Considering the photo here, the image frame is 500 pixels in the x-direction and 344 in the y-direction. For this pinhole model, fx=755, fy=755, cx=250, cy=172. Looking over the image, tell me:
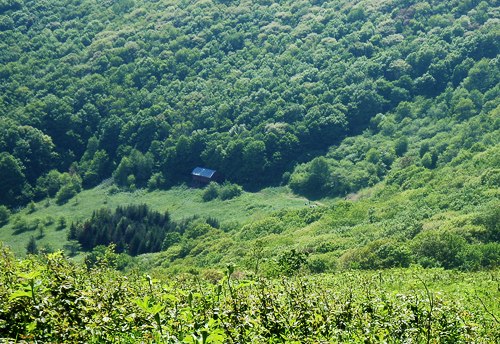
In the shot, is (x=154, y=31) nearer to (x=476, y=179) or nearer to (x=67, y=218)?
(x=67, y=218)

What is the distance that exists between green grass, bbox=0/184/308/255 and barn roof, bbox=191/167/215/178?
304cm

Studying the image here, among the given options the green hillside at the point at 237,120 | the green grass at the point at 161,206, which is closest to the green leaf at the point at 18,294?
the green hillside at the point at 237,120

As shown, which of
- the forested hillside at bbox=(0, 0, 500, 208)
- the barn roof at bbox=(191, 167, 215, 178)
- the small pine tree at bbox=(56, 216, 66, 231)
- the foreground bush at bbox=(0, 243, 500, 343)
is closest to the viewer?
the foreground bush at bbox=(0, 243, 500, 343)

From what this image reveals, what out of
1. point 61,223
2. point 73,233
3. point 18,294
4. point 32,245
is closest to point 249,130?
point 61,223

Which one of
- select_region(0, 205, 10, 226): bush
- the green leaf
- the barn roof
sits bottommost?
select_region(0, 205, 10, 226): bush

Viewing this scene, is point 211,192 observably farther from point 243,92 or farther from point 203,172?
point 243,92

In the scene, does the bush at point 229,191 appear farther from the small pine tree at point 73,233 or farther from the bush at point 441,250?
the bush at point 441,250

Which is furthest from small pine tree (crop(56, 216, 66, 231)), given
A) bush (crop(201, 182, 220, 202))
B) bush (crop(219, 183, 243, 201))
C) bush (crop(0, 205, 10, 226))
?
bush (crop(219, 183, 243, 201))

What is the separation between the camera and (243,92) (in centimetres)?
13762

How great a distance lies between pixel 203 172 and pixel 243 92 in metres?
22.1

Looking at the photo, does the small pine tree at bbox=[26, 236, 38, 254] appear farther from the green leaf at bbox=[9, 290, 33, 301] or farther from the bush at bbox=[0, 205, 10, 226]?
the green leaf at bbox=[9, 290, 33, 301]

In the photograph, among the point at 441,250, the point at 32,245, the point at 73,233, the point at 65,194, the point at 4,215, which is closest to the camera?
the point at 441,250

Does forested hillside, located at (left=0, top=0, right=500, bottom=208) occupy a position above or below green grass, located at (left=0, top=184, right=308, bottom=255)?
above

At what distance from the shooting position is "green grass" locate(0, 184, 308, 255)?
10381cm
